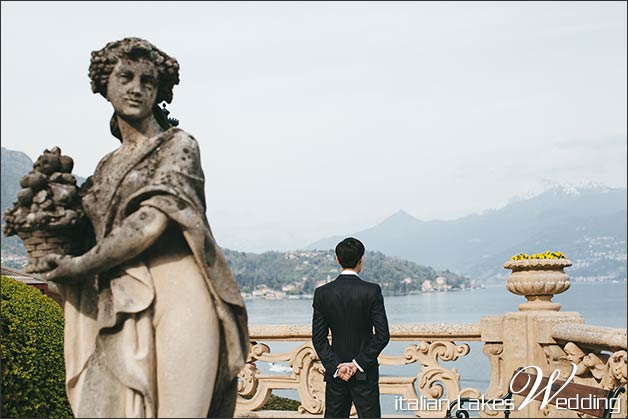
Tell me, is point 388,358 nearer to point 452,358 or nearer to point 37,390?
point 452,358

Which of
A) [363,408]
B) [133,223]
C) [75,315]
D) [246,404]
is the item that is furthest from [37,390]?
[133,223]

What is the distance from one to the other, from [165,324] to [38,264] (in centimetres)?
68

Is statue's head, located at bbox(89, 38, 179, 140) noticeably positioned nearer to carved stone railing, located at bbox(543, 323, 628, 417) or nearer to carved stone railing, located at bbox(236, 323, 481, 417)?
carved stone railing, located at bbox(543, 323, 628, 417)

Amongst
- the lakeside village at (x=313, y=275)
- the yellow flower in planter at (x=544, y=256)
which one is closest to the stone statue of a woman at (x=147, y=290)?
the yellow flower in planter at (x=544, y=256)

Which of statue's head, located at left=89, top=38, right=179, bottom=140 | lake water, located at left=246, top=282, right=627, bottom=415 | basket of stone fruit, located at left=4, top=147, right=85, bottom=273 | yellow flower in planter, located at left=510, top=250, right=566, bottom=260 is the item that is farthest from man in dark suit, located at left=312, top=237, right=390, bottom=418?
yellow flower in planter, located at left=510, top=250, right=566, bottom=260

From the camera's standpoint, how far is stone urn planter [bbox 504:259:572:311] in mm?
8734

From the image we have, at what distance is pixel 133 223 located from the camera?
11.7 ft

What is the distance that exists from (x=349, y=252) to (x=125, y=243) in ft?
8.25

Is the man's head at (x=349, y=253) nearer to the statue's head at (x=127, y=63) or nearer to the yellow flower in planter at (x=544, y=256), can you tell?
the statue's head at (x=127, y=63)

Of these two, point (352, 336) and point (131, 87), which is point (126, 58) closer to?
point (131, 87)

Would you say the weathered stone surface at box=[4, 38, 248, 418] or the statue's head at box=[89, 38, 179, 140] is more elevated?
the statue's head at box=[89, 38, 179, 140]

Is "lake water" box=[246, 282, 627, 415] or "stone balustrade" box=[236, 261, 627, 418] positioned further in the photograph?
"lake water" box=[246, 282, 627, 415]

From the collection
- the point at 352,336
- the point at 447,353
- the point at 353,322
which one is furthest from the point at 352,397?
the point at 447,353

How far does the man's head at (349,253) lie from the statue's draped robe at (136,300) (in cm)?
212
